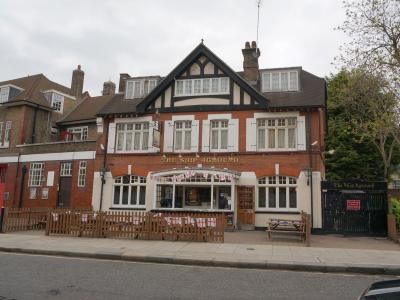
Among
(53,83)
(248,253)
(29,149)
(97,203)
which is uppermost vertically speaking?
(53,83)

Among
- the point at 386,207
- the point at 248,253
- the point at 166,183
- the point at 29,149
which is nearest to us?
the point at 248,253

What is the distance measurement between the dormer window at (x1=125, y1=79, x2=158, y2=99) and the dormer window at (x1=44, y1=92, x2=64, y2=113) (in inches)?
423

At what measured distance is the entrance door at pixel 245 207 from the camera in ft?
63.9

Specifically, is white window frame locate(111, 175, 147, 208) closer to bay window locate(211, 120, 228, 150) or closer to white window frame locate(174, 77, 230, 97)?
bay window locate(211, 120, 228, 150)

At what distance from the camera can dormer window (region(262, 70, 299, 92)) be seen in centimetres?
2131

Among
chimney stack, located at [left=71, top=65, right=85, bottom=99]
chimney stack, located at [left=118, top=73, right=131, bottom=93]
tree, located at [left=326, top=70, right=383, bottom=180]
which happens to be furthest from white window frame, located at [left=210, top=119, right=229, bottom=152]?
chimney stack, located at [left=71, top=65, right=85, bottom=99]

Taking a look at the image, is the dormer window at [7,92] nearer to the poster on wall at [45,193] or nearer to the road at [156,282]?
the poster on wall at [45,193]

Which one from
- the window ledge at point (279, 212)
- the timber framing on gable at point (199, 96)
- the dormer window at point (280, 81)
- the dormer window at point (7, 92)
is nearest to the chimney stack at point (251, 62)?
the dormer window at point (280, 81)

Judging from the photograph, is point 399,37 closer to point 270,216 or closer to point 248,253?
point 270,216

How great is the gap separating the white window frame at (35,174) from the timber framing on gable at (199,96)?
1062 centimetres

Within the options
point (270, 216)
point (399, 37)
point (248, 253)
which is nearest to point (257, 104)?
point (270, 216)

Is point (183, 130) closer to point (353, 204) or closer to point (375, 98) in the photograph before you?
point (353, 204)

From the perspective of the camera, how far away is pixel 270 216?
63.3 feet

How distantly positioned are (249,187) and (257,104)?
4.63 metres
